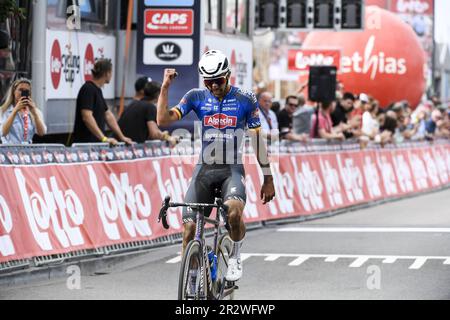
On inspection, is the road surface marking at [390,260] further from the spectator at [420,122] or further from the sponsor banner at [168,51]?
the spectator at [420,122]

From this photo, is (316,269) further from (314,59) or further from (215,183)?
(314,59)

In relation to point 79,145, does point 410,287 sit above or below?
below

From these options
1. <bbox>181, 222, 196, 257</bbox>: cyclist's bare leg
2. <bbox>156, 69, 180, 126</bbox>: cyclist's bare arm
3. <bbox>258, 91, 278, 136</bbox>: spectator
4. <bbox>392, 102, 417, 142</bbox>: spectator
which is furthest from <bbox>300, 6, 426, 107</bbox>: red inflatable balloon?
<bbox>181, 222, 196, 257</bbox>: cyclist's bare leg

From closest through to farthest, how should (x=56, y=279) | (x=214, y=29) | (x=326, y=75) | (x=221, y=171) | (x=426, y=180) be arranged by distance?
(x=221, y=171) → (x=56, y=279) → (x=214, y=29) → (x=326, y=75) → (x=426, y=180)

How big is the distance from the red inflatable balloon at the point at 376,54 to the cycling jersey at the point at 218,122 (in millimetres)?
Result: 27596

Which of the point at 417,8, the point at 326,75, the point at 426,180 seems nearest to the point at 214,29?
the point at 326,75

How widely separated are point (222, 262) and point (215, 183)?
0.69 metres

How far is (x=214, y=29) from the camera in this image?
23.7 metres

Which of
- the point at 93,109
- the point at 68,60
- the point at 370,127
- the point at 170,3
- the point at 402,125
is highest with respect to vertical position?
the point at 170,3

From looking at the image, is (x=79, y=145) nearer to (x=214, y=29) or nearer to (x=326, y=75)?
(x=214, y=29)

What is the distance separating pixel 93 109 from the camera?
15.7m

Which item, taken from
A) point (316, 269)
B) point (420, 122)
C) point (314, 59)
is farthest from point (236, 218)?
point (420, 122)

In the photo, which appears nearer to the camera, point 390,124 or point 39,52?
point 39,52

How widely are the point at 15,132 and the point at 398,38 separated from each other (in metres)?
24.9
